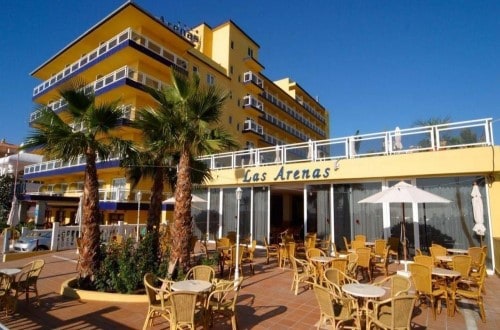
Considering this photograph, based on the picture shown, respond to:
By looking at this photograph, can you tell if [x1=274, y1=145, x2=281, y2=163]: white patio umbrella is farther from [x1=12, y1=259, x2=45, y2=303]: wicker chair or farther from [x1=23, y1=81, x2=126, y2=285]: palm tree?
[x1=12, y1=259, x2=45, y2=303]: wicker chair

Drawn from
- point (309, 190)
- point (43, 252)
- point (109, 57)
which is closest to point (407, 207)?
point (309, 190)

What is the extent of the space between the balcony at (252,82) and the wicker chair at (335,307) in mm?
31404

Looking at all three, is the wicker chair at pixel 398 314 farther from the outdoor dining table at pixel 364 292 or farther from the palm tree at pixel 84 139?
the palm tree at pixel 84 139

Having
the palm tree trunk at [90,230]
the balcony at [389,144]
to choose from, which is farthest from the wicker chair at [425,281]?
the palm tree trunk at [90,230]

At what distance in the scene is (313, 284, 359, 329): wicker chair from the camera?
4.72 metres

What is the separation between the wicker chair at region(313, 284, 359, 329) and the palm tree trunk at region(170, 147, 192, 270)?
13.6 ft

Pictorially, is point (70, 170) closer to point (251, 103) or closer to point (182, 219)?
point (251, 103)

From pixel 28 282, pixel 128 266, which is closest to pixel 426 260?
pixel 128 266

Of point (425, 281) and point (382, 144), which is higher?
point (382, 144)

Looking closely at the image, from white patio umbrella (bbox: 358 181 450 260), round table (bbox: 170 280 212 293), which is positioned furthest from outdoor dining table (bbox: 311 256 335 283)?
round table (bbox: 170 280 212 293)

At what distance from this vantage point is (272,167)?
1529 centimetres

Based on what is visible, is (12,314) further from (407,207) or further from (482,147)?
(482,147)

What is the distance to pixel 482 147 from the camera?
34.1 feet

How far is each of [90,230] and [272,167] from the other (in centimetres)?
916
